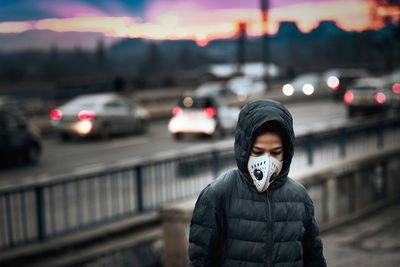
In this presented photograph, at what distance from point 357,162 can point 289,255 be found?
746 cm

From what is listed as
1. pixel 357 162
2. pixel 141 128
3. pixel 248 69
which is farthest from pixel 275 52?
pixel 357 162

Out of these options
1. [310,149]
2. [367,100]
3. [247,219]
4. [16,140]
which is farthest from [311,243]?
[367,100]

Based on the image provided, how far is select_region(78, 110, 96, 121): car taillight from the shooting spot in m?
20.3

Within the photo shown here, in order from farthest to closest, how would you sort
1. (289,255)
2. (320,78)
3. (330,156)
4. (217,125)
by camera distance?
1. (320,78)
2. (217,125)
3. (330,156)
4. (289,255)

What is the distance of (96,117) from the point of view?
20.5 m

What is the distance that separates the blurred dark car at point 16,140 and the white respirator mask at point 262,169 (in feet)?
42.5

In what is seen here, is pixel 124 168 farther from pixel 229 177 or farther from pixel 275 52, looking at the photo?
pixel 275 52

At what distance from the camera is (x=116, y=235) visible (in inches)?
305

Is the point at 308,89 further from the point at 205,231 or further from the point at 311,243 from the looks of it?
the point at 205,231

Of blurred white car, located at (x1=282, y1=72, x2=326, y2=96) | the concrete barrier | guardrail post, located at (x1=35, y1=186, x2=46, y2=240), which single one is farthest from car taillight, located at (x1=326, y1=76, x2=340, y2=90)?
guardrail post, located at (x1=35, y1=186, x2=46, y2=240)

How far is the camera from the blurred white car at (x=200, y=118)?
20.2 metres

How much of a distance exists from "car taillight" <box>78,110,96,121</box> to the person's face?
1807 centimetres

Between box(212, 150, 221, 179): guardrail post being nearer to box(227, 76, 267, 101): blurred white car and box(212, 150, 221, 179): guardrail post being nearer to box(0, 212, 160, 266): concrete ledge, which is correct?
box(0, 212, 160, 266): concrete ledge

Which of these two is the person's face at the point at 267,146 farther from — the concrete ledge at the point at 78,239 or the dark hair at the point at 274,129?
the concrete ledge at the point at 78,239
